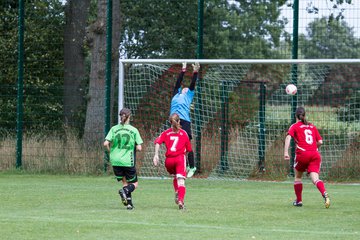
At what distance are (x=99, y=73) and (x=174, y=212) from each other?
10445 mm

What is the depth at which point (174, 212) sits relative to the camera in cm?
1444

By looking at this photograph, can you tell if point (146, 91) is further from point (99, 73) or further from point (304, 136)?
point (304, 136)

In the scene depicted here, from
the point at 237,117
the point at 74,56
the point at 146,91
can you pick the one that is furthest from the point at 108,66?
the point at 237,117

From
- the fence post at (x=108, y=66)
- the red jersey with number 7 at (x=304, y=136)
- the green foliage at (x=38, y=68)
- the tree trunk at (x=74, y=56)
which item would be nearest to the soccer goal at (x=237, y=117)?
the fence post at (x=108, y=66)

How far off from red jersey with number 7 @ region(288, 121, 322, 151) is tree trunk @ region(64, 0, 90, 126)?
31.9ft

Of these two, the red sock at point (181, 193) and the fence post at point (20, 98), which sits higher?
the fence post at point (20, 98)

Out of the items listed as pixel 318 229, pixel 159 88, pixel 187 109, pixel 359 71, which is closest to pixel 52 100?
pixel 159 88

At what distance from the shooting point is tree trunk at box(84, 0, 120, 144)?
23.9 meters

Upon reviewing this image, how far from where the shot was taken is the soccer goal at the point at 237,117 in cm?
2162

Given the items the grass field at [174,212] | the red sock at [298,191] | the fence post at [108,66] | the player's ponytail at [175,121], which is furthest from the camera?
the fence post at [108,66]

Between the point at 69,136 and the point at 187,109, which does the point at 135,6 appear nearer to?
the point at 69,136

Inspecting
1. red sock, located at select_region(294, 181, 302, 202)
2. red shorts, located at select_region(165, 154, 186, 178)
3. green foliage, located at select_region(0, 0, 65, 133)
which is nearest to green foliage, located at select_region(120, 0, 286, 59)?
green foliage, located at select_region(0, 0, 65, 133)

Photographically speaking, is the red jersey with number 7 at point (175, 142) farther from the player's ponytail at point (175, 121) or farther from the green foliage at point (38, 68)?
the green foliage at point (38, 68)

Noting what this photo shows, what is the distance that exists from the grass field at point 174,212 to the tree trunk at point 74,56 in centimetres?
393
